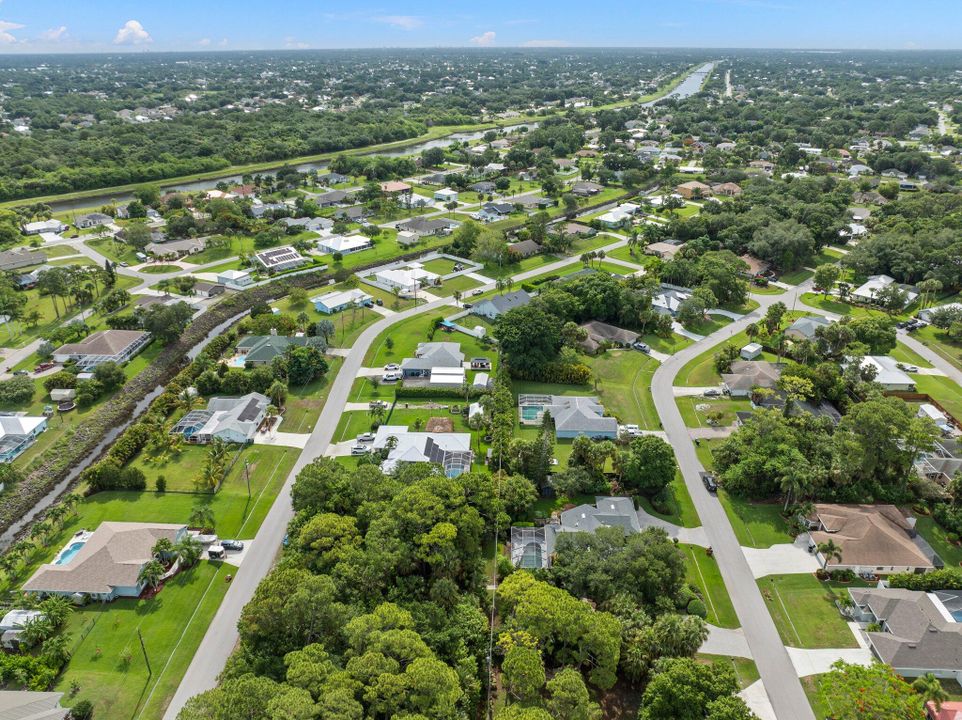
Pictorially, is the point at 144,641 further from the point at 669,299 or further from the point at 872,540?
the point at 669,299

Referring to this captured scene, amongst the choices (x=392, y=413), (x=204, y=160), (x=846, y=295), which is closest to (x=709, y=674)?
(x=392, y=413)

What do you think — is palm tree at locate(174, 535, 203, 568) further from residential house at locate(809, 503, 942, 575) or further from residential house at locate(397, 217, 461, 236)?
residential house at locate(397, 217, 461, 236)

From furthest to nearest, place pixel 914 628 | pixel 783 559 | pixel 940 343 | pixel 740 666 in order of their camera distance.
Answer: pixel 940 343
pixel 783 559
pixel 914 628
pixel 740 666

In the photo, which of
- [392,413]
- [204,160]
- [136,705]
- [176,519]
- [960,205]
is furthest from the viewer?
[204,160]

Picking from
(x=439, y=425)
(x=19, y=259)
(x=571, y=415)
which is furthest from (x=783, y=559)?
(x=19, y=259)

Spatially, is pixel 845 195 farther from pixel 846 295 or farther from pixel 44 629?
pixel 44 629

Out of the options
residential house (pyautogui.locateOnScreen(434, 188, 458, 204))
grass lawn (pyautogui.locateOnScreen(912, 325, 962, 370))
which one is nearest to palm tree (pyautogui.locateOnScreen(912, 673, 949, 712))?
grass lawn (pyautogui.locateOnScreen(912, 325, 962, 370))
